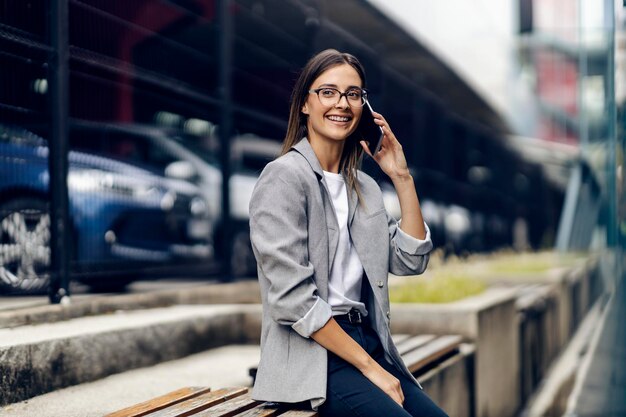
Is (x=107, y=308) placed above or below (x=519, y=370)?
above

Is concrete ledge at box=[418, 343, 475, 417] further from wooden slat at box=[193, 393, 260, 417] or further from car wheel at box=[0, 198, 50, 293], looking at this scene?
car wheel at box=[0, 198, 50, 293]

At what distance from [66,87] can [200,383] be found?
5.95 feet

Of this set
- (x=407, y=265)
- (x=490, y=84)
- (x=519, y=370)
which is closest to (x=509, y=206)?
(x=490, y=84)

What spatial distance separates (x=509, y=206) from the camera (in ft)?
86.8

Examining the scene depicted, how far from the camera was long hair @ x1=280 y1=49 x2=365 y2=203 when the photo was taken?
328cm

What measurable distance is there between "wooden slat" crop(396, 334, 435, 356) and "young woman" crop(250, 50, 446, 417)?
1955mm

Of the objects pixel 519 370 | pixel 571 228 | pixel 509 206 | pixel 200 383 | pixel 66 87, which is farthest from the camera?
pixel 509 206

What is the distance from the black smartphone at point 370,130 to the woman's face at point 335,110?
6 centimetres

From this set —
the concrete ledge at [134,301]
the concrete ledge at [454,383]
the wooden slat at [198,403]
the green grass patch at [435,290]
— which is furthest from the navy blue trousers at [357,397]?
the green grass patch at [435,290]

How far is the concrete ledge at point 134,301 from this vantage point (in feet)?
16.9

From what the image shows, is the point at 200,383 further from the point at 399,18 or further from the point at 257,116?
the point at 399,18

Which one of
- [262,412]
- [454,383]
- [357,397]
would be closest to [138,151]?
[454,383]

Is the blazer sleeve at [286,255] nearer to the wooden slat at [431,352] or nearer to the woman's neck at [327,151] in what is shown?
the woman's neck at [327,151]

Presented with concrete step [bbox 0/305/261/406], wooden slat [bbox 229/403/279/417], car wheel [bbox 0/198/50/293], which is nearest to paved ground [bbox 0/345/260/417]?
concrete step [bbox 0/305/261/406]
